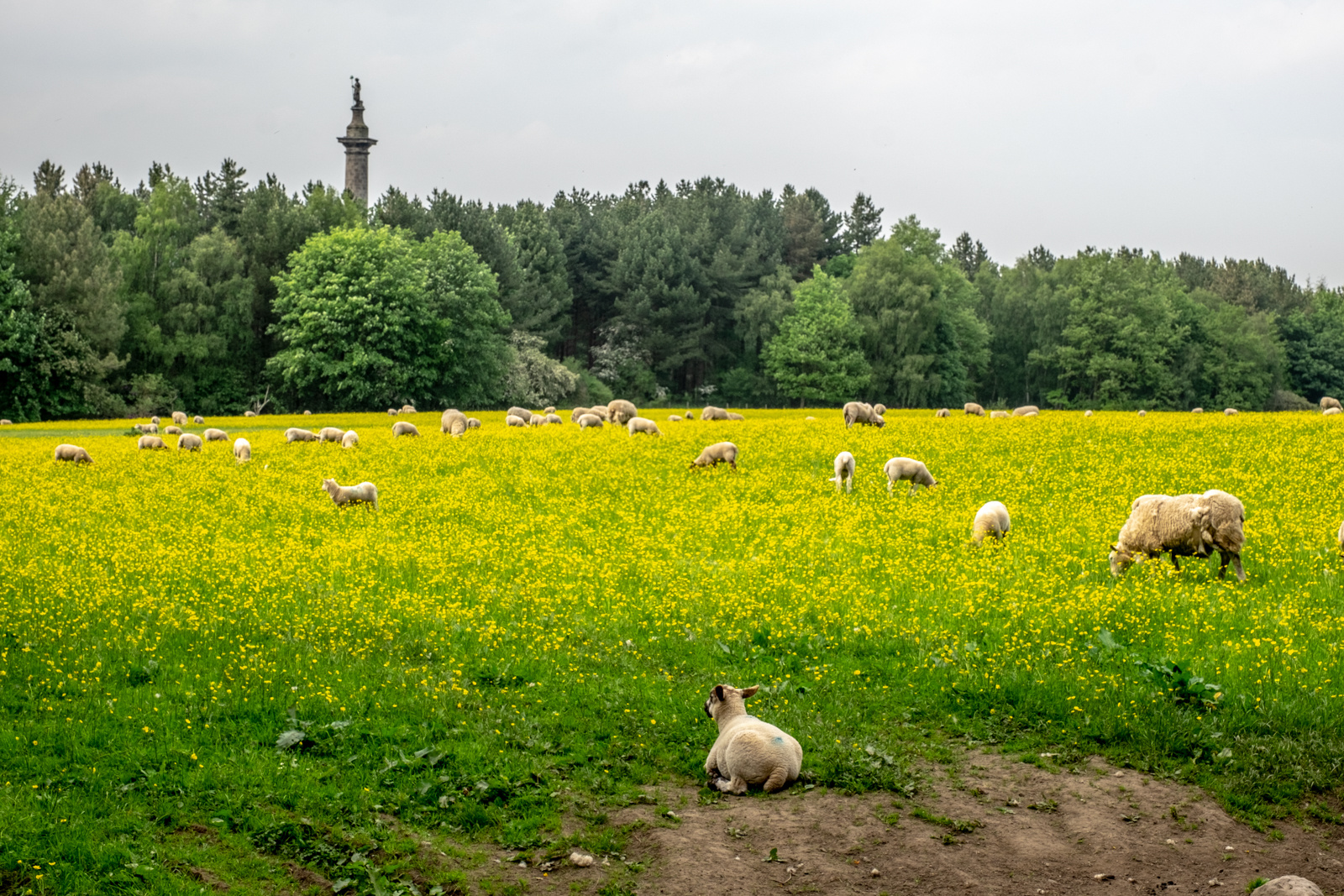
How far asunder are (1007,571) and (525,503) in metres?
13.1

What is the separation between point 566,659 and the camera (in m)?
14.9

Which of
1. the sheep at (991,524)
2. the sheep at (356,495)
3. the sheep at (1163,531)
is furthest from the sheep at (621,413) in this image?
the sheep at (1163,531)

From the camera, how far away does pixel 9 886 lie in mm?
9039

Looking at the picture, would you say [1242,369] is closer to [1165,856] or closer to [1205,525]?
[1205,525]

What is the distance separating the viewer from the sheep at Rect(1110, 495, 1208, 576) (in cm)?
1755

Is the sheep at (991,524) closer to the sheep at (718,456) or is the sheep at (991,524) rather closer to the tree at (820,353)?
the sheep at (718,456)

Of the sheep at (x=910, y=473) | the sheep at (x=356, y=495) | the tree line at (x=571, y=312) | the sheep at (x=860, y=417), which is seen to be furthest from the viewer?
the tree line at (x=571, y=312)

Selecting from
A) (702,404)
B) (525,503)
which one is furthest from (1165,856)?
(702,404)

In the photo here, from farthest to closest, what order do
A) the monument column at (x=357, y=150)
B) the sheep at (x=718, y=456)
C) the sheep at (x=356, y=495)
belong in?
the monument column at (x=357, y=150) → the sheep at (x=718, y=456) → the sheep at (x=356, y=495)

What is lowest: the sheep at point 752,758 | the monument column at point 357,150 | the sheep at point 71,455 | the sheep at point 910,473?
the sheep at point 752,758

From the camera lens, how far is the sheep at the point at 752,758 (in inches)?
435

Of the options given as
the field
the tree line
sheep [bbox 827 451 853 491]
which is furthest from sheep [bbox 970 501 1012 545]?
the tree line

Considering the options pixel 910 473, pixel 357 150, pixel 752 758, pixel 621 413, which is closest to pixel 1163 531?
pixel 752 758

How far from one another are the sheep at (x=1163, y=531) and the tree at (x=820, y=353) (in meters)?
84.0
